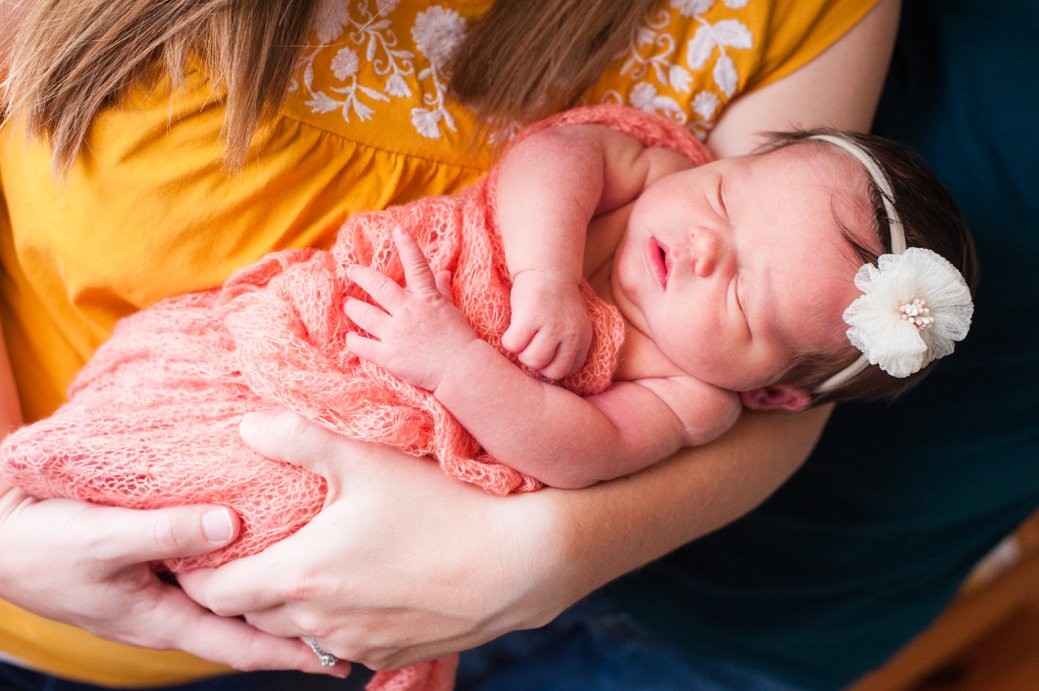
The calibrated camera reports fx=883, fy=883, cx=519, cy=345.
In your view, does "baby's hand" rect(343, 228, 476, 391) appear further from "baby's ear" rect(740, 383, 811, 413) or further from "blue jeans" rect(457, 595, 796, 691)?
"blue jeans" rect(457, 595, 796, 691)

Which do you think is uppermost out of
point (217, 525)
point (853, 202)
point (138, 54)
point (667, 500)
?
point (138, 54)

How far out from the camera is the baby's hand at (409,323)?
899 millimetres

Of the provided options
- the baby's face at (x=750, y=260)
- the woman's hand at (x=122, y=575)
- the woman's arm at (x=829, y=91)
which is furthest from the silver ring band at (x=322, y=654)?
the woman's arm at (x=829, y=91)

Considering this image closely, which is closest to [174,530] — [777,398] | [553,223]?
[553,223]

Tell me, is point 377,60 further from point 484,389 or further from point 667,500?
point 667,500

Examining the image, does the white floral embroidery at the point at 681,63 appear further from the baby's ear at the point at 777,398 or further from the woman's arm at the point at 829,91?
the baby's ear at the point at 777,398

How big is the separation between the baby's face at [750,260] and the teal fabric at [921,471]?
36cm

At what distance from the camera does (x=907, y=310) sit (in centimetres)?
90

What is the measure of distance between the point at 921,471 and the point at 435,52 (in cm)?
102

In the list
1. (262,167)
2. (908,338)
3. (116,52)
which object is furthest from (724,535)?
(116,52)

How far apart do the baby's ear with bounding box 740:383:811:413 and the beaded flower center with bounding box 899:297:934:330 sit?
0.69 ft

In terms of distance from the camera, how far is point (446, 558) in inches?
37.3

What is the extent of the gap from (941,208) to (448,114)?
0.58 m

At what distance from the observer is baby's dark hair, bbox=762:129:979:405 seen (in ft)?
3.17
